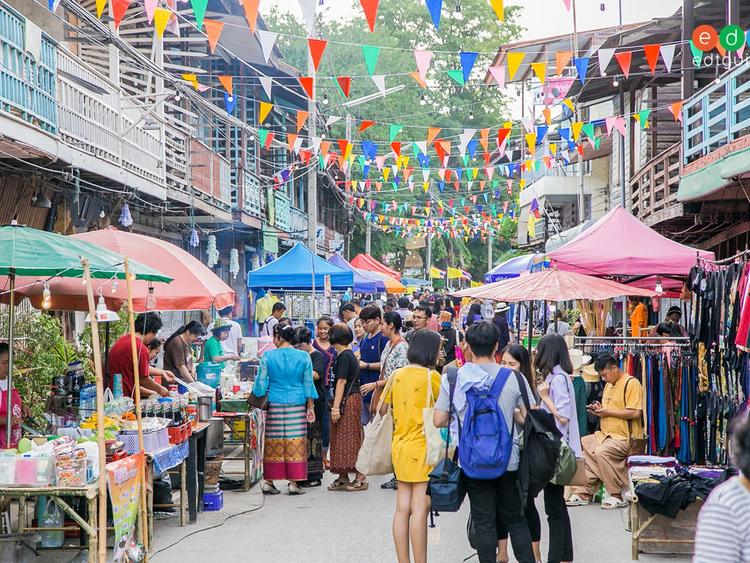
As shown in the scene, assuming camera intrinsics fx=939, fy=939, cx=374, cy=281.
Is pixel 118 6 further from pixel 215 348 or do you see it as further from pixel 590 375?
pixel 590 375

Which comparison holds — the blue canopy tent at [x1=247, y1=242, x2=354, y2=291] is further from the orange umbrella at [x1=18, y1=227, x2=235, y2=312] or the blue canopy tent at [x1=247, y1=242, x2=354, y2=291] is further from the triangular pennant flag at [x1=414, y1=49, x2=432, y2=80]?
the orange umbrella at [x1=18, y1=227, x2=235, y2=312]

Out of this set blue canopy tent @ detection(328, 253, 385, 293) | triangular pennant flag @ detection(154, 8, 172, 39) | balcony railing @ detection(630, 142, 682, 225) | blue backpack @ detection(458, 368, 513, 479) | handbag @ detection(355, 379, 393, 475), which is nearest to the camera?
blue backpack @ detection(458, 368, 513, 479)

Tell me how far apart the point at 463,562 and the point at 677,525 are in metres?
1.71

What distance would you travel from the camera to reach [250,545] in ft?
25.8

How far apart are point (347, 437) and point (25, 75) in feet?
18.9

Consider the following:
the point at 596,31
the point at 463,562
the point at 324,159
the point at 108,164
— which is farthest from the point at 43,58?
the point at 596,31

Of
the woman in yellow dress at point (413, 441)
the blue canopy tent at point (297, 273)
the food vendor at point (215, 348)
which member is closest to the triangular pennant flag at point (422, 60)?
the food vendor at point (215, 348)

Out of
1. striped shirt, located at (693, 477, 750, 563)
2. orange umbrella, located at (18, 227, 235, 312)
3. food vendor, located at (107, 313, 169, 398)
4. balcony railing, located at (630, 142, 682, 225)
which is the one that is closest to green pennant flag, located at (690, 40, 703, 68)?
balcony railing, located at (630, 142, 682, 225)

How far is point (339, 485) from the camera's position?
10.4m

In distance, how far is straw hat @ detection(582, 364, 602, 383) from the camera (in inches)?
379

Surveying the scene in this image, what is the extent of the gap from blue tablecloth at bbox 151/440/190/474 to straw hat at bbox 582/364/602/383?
406 cm

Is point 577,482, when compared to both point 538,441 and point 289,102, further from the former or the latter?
point 289,102

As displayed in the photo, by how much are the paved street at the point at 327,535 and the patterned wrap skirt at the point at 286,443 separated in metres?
0.29

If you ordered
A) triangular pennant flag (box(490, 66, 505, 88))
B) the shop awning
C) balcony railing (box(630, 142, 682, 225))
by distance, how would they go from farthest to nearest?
balcony railing (box(630, 142, 682, 225))
triangular pennant flag (box(490, 66, 505, 88))
the shop awning
